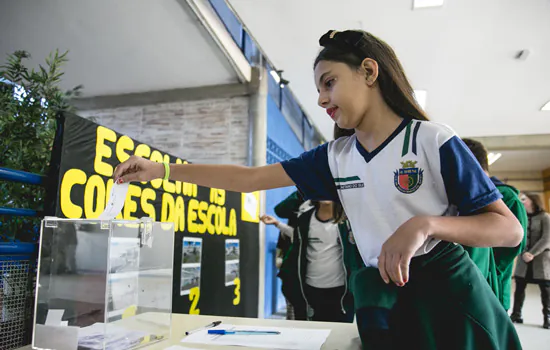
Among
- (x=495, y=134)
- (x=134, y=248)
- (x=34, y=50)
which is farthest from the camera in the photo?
(x=495, y=134)

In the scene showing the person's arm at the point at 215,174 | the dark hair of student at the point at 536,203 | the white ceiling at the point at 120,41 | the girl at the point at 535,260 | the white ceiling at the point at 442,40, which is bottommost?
the girl at the point at 535,260

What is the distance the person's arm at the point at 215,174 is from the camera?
1055 mm

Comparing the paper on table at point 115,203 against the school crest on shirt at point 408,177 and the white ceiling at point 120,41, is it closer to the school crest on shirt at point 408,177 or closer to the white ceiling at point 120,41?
the school crest on shirt at point 408,177

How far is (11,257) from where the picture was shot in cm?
111

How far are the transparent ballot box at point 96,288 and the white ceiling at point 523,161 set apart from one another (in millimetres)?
10917

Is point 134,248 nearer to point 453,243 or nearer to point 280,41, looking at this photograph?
point 453,243

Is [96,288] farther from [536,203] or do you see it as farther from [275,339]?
[536,203]

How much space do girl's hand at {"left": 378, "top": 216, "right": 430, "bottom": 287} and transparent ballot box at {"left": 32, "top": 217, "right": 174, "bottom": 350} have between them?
2.04 feet

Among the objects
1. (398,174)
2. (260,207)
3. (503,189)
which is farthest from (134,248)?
(260,207)

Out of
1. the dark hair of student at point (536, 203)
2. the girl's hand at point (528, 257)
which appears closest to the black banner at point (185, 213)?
the girl's hand at point (528, 257)

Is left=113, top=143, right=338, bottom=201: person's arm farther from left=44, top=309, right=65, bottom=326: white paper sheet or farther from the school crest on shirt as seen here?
left=44, top=309, right=65, bottom=326: white paper sheet

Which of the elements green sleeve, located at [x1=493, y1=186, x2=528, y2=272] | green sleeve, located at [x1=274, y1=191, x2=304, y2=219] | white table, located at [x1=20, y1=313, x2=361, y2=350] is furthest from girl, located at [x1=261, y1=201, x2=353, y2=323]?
white table, located at [x1=20, y1=313, x2=361, y2=350]

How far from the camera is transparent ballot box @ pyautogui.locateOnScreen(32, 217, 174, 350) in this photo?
2.93ft

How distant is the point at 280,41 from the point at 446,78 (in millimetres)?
2466
